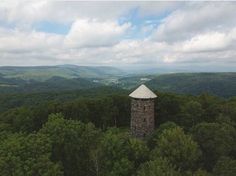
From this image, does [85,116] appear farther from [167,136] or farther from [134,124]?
[167,136]

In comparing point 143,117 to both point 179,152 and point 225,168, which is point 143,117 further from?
point 225,168

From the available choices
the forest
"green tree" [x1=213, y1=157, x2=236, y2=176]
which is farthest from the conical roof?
"green tree" [x1=213, y1=157, x2=236, y2=176]

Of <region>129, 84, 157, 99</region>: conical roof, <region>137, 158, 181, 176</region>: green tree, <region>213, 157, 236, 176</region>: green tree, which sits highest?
<region>129, 84, 157, 99</region>: conical roof

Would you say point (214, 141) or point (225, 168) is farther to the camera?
point (214, 141)

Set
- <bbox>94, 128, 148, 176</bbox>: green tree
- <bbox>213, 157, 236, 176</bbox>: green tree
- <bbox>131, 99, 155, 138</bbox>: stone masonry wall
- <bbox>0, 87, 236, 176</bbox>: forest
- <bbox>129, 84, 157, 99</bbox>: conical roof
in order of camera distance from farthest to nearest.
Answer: <bbox>129, 84, 157, 99</bbox>: conical roof → <bbox>131, 99, 155, 138</bbox>: stone masonry wall → <bbox>94, 128, 148, 176</bbox>: green tree → <bbox>0, 87, 236, 176</bbox>: forest → <bbox>213, 157, 236, 176</bbox>: green tree

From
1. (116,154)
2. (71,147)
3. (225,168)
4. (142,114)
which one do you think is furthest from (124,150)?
(142,114)

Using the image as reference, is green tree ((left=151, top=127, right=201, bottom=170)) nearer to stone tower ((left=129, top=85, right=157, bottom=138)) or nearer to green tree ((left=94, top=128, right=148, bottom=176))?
green tree ((left=94, top=128, right=148, bottom=176))

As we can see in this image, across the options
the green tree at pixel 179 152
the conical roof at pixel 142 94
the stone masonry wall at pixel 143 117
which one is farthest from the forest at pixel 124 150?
the conical roof at pixel 142 94

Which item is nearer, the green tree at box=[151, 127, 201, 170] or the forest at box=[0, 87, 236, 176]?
the forest at box=[0, 87, 236, 176]
